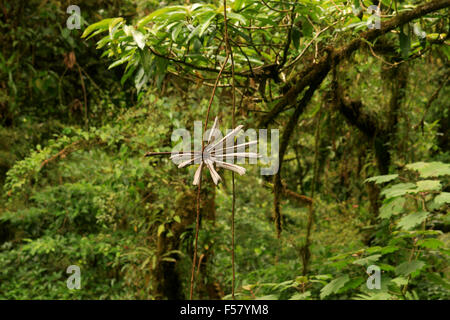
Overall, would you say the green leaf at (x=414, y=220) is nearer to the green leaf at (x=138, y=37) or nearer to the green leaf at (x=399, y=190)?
the green leaf at (x=399, y=190)

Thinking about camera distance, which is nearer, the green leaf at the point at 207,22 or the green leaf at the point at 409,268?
the green leaf at the point at 207,22

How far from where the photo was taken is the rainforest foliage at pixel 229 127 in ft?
2.74

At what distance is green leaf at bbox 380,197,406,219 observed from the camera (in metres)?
1.00

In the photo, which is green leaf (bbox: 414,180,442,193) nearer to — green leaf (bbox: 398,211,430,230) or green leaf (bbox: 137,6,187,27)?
green leaf (bbox: 398,211,430,230)

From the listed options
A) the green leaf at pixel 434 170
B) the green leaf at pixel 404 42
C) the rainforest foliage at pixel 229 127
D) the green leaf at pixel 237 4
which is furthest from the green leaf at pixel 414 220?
the green leaf at pixel 237 4

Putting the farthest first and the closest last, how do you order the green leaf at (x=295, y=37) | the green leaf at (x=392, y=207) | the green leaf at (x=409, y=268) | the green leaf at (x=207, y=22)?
the green leaf at (x=392, y=207) < the green leaf at (x=409, y=268) < the green leaf at (x=295, y=37) < the green leaf at (x=207, y=22)

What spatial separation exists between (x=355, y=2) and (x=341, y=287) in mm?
705

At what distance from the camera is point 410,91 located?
5.42 feet

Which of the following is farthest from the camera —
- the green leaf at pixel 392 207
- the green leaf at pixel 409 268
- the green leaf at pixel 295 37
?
the green leaf at pixel 392 207

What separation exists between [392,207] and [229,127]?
719 mm

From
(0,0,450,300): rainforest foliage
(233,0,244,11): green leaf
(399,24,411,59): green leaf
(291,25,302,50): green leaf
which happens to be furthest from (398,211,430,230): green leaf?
(233,0,244,11): green leaf

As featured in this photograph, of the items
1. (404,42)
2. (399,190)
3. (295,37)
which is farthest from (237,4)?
(399,190)
